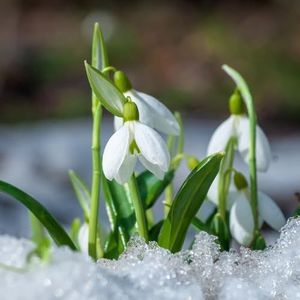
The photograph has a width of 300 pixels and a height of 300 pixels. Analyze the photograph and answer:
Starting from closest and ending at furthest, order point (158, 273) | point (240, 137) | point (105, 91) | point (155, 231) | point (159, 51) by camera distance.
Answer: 1. point (158, 273)
2. point (105, 91)
3. point (155, 231)
4. point (240, 137)
5. point (159, 51)

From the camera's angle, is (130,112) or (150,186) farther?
(150,186)

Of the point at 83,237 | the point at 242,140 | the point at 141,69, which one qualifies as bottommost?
the point at 141,69

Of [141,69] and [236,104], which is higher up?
[236,104]

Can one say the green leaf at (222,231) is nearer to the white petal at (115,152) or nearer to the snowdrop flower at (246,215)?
the snowdrop flower at (246,215)

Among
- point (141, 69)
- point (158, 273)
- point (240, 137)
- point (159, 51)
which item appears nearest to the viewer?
point (158, 273)

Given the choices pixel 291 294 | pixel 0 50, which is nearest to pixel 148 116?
pixel 291 294

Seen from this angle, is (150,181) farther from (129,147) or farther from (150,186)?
(129,147)

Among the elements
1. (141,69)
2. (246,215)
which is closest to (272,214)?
(246,215)
